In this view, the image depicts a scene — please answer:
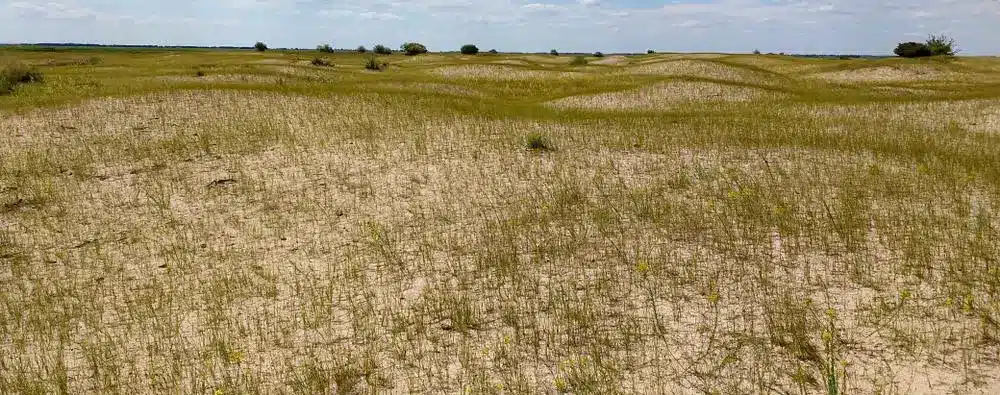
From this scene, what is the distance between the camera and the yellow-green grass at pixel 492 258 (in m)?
7.01

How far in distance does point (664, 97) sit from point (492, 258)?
26.6m

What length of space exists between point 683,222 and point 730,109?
20.0 meters

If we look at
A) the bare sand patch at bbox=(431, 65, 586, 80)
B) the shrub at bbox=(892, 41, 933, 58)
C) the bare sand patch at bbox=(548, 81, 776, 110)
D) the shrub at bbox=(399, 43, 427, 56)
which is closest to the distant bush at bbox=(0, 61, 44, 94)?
the bare sand patch at bbox=(548, 81, 776, 110)

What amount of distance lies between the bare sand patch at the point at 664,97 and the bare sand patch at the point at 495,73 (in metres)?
15.6

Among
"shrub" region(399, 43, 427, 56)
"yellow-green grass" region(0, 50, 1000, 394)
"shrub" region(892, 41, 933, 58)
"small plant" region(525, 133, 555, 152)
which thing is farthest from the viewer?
"shrub" region(399, 43, 427, 56)

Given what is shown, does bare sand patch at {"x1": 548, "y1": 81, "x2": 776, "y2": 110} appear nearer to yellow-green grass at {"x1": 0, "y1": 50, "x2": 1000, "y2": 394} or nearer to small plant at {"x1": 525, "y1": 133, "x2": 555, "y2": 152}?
yellow-green grass at {"x1": 0, "y1": 50, "x2": 1000, "y2": 394}

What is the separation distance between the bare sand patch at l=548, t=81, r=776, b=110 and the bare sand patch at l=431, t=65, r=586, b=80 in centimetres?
1564

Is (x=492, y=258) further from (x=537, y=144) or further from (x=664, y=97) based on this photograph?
(x=664, y=97)

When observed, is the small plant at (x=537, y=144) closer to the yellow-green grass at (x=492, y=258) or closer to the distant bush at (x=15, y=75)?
the yellow-green grass at (x=492, y=258)

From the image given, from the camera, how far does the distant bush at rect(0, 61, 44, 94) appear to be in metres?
30.2

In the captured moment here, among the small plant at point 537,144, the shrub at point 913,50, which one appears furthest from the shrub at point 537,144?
the shrub at point 913,50

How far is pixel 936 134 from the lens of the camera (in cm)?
2077

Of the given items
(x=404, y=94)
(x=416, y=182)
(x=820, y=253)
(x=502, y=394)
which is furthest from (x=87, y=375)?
(x=404, y=94)

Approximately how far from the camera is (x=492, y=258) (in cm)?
1016
